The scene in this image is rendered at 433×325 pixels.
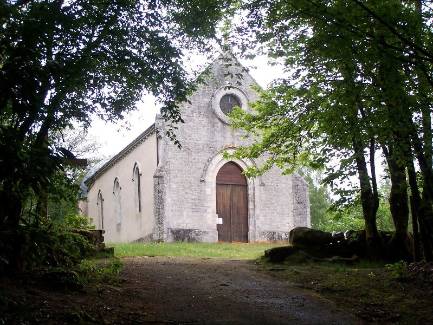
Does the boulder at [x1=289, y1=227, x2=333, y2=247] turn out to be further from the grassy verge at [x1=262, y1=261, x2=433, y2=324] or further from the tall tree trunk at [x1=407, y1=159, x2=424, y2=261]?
the tall tree trunk at [x1=407, y1=159, x2=424, y2=261]

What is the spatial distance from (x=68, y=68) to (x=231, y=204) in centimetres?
1892

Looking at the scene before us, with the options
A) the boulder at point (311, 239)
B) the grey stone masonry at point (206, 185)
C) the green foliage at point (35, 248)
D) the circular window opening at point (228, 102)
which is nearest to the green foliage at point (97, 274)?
the green foliage at point (35, 248)

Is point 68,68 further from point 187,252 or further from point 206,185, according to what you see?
point 206,185

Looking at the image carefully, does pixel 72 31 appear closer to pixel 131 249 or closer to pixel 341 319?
pixel 341 319

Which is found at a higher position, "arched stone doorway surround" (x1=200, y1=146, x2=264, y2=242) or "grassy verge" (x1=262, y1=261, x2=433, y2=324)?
"arched stone doorway surround" (x1=200, y1=146, x2=264, y2=242)

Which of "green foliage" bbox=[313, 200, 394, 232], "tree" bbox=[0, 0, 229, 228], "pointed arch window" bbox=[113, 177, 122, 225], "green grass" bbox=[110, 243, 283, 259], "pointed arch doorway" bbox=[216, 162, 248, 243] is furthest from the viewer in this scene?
"green foliage" bbox=[313, 200, 394, 232]

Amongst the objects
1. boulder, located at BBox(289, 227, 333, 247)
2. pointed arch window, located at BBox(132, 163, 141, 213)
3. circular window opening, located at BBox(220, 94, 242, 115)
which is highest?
circular window opening, located at BBox(220, 94, 242, 115)

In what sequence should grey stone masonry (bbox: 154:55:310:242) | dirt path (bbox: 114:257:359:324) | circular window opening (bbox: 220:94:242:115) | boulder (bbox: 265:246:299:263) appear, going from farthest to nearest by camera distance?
circular window opening (bbox: 220:94:242:115) → grey stone masonry (bbox: 154:55:310:242) → boulder (bbox: 265:246:299:263) → dirt path (bbox: 114:257:359:324)

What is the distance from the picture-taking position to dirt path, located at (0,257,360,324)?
7.51 m

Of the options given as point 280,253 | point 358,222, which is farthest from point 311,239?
point 358,222

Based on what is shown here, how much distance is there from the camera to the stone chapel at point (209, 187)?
971 inches

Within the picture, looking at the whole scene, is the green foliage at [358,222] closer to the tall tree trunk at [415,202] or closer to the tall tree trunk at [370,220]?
the tall tree trunk at [370,220]

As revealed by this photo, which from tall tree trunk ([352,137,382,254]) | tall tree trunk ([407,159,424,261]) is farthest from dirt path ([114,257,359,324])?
tall tree trunk ([352,137,382,254])

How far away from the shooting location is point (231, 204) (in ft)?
85.8
